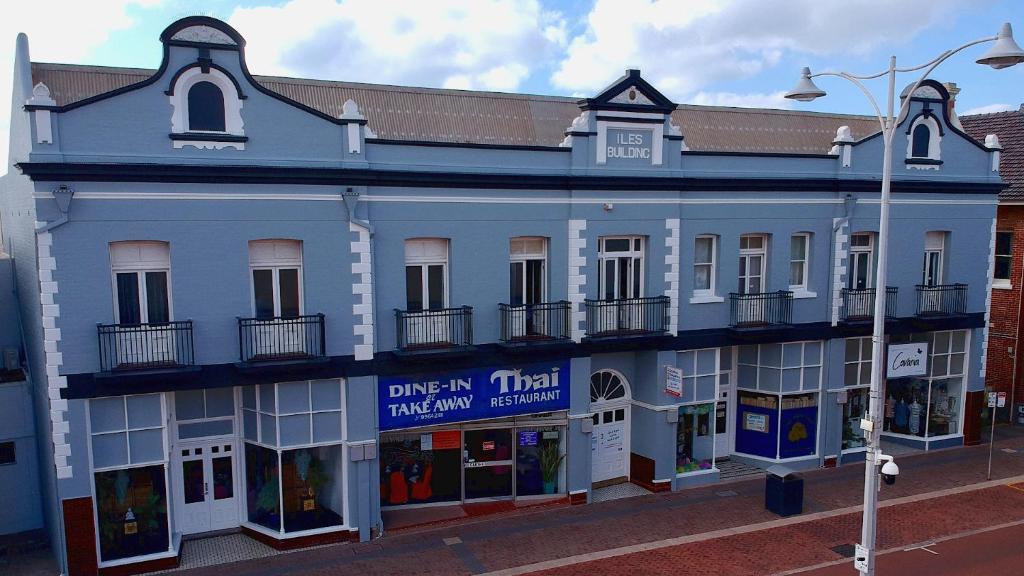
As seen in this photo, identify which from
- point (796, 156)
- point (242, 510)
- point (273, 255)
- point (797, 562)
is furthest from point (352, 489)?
point (796, 156)

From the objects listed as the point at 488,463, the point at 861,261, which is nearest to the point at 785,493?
the point at 488,463

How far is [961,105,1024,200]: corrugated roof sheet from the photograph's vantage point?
25969 mm

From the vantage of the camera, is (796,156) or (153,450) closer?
(153,450)

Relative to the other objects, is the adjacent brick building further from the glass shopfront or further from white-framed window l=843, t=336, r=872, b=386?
the glass shopfront

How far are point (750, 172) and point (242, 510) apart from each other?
15088 millimetres

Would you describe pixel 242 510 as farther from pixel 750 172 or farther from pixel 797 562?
pixel 750 172

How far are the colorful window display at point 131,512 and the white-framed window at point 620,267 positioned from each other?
10.9 meters

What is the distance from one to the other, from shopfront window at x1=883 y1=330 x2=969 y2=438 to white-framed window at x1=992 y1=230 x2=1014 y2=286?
471cm

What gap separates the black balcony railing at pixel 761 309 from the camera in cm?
2022

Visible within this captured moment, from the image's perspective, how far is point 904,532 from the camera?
17.5 m

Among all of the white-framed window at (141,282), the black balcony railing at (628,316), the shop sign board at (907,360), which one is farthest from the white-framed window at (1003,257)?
the white-framed window at (141,282)

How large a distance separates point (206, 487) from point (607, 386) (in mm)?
10107

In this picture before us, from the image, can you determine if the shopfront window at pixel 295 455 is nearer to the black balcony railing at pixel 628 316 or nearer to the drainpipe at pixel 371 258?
the drainpipe at pixel 371 258

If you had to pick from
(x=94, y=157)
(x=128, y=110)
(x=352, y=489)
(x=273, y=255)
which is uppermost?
(x=128, y=110)
